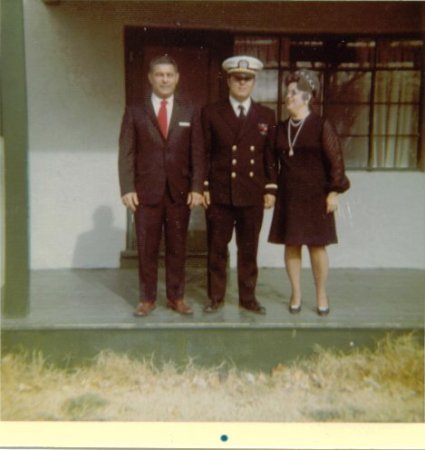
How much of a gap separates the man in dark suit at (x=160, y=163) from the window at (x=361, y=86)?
196cm

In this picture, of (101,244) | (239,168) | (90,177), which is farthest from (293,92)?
(101,244)

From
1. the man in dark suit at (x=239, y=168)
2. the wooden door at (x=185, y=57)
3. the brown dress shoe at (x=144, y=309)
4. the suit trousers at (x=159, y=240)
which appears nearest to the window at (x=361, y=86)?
the wooden door at (x=185, y=57)

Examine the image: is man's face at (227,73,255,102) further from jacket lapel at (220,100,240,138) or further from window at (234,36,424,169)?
window at (234,36,424,169)

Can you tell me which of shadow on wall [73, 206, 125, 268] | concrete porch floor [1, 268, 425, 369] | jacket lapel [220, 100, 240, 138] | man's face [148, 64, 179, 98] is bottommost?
concrete porch floor [1, 268, 425, 369]

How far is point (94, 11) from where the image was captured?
6.64m

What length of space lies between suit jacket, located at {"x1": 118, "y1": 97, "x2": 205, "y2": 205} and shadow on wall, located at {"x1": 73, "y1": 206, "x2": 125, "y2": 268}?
1.83 m

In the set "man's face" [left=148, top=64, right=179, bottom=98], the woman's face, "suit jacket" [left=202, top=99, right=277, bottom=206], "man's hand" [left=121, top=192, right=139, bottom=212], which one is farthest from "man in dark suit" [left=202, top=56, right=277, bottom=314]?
"man's hand" [left=121, top=192, right=139, bottom=212]

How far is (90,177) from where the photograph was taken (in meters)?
6.93

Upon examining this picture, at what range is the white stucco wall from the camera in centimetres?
669

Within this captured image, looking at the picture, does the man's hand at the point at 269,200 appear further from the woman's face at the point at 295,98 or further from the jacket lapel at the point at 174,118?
the jacket lapel at the point at 174,118

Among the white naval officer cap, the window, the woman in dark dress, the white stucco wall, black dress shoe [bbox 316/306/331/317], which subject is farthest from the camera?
the window

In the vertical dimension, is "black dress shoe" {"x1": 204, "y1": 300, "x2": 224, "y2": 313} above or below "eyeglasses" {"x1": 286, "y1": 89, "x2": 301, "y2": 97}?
below

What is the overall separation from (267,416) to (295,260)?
118 cm

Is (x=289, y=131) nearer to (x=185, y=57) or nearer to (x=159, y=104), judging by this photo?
(x=159, y=104)
